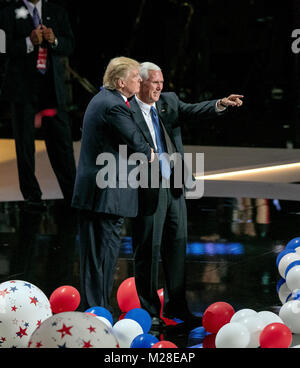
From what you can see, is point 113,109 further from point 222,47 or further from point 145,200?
point 222,47

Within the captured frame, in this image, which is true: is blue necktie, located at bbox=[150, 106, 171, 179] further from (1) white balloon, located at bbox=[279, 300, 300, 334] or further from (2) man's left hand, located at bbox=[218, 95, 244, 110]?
(1) white balloon, located at bbox=[279, 300, 300, 334]

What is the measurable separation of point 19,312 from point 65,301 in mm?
768

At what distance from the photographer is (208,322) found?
5.22 meters

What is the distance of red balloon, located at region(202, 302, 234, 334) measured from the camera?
17.0 feet

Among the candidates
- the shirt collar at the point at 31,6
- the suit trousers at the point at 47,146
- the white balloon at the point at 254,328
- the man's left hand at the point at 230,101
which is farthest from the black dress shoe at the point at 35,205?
the white balloon at the point at 254,328

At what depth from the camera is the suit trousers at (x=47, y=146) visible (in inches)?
356

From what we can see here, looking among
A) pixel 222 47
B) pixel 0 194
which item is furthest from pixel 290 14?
pixel 0 194

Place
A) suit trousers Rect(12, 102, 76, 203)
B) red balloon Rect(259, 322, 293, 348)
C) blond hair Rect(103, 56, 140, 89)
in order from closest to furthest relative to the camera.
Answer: red balloon Rect(259, 322, 293, 348)
blond hair Rect(103, 56, 140, 89)
suit trousers Rect(12, 102, 76, 203)

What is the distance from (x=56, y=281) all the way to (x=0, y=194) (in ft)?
13.4

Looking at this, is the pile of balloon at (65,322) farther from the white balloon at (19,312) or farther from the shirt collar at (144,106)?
the shirt collar at (144,106)

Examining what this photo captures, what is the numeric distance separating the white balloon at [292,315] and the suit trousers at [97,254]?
1.08 metres

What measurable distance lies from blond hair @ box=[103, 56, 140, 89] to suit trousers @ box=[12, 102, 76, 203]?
3682 millimetres

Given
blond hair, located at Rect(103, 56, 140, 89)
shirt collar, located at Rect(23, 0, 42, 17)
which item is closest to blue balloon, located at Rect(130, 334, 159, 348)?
blond hair, located at Rect(103, 56, 140, 89)

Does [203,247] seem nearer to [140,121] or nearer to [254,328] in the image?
[140,121]
